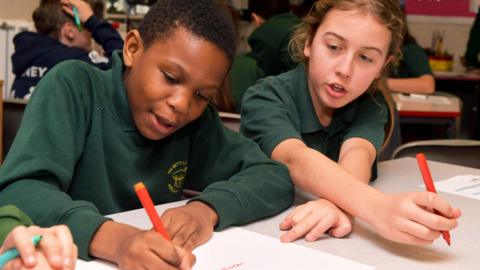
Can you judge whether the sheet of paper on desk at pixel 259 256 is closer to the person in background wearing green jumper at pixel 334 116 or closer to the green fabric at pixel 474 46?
the person in background wearing green jumper at pixel 334 116

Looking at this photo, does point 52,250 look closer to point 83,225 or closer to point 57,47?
point 83,225

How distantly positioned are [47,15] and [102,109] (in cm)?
243

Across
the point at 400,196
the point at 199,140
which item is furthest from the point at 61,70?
the point at 400,196

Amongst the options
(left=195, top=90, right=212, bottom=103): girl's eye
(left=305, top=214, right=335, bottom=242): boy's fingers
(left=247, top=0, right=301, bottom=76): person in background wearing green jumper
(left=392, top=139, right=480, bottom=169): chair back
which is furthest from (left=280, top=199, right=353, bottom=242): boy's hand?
(left=247, top=0, right=301, bottom=76): person in background wearing green jumper

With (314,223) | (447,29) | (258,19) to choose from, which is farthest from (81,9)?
(447,29)

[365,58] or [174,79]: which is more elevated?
[174,79]

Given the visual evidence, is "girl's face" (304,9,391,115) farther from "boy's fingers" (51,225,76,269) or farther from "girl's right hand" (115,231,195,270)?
"boy's fingers" (51,225,76,269)

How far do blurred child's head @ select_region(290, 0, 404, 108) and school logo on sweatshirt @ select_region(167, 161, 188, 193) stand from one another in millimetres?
387

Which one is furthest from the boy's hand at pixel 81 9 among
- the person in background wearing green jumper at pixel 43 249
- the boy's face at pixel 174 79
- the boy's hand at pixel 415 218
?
the person in background wearing green jumper at pixel 43 249

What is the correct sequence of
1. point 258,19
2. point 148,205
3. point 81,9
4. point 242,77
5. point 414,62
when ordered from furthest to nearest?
1. point 414,62
2. point 258,19
3. point 81,9
4. point 242,77
5. point 148,205

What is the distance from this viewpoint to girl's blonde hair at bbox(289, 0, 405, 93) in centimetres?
144

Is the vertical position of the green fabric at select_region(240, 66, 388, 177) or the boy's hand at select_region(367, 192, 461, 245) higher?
the boy's hand at select_region(367, 192, 461, 245)

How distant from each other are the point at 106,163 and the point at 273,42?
227cm

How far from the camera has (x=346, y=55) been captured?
1.39m
